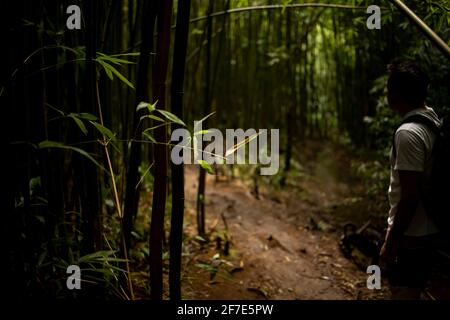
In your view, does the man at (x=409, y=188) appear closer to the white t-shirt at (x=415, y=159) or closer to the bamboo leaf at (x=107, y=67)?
the white t-shirt at (x=415, y=159)

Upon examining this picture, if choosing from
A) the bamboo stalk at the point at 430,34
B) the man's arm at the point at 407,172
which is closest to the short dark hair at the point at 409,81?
the man's arm at the point at 407,172

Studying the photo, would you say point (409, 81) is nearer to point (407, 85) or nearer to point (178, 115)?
point (407, 85)

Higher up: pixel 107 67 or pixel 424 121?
pixel 107 67

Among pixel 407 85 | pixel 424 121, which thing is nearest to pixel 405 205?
pixel 424 121

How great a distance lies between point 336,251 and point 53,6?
105 inches

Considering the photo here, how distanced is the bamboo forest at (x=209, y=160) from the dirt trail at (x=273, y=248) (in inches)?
0.6

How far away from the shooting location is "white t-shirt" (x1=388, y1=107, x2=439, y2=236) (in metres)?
1.39

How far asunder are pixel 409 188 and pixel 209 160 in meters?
Result: 1.12

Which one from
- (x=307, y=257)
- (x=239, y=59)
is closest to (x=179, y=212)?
(x=307, y=257)

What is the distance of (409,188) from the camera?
54.6 inches

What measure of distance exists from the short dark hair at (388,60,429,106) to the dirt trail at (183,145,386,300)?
1182 mm

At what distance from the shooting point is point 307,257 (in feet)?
10.3

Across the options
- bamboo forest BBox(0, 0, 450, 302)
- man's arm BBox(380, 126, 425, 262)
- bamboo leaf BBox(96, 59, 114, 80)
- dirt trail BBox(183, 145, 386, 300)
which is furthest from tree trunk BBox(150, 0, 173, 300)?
man's arm BBox(380, 126, 425, 262)
